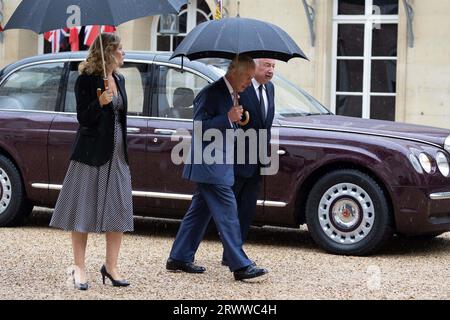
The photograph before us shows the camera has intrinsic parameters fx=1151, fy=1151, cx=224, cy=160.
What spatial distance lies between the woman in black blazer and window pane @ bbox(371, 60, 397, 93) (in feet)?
34.6

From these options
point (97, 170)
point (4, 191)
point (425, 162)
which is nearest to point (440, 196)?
point (425, 162)

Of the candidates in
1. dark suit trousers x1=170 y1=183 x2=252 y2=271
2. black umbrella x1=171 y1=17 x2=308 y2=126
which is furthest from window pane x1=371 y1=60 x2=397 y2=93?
dark suit trousers x1=170 y1=183 x2=252 y2=271

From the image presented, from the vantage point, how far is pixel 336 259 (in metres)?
9.56

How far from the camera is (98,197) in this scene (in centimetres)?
788

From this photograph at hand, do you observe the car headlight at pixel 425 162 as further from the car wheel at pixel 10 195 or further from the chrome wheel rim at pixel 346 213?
the car wheel at pixel 10 195

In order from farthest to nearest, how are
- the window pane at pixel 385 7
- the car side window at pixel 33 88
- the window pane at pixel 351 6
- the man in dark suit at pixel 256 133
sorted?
the window pane at pixel 351 6
the window pane at pixel 385 7
the car side window at pixel 33 88
the man in dark suit at pixel 256 133

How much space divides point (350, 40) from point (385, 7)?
76cm

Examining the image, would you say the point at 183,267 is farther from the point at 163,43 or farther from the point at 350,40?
the point at 163,43

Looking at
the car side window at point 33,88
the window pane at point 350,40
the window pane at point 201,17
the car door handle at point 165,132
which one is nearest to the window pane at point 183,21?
the window pane at point 201,17

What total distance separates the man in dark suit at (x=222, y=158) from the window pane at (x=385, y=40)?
32.3 feet

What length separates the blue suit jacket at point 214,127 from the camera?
8.30 m

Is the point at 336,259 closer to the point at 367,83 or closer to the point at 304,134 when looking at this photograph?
the point at 304,134

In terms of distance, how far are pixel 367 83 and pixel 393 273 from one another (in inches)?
374

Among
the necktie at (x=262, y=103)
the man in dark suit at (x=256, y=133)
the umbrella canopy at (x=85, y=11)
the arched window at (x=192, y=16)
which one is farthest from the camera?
the arched window at (x=192, y=16)
